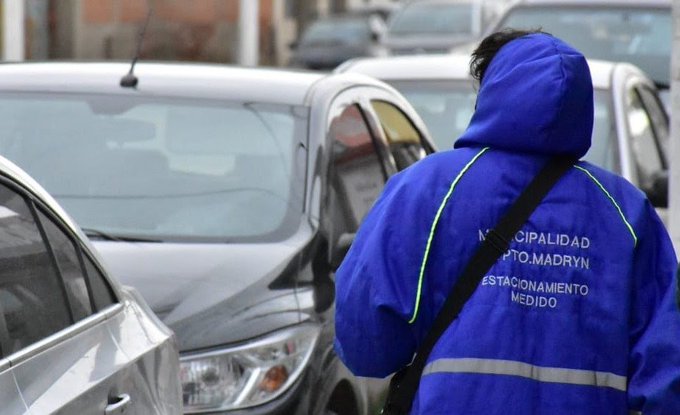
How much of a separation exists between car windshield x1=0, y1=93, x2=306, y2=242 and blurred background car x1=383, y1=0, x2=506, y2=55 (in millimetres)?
21708

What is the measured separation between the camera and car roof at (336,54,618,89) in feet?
29.6

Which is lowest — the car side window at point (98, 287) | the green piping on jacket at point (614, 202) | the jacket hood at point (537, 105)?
the car side window at point (98, 287)

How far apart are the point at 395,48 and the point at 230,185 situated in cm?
2199

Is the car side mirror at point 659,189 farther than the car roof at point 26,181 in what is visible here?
Yes

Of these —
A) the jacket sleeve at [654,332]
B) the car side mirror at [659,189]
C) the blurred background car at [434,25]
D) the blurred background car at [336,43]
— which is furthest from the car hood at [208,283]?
the blurred background car at [336,43]

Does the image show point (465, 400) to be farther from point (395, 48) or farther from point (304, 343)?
point (395, 48)

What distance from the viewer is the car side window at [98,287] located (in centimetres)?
396

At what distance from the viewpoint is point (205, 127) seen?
19.8ft

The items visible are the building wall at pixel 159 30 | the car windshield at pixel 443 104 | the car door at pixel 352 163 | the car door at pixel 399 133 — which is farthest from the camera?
the building wall at pixel 159 30

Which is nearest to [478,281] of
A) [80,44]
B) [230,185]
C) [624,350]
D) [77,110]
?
[624,350]

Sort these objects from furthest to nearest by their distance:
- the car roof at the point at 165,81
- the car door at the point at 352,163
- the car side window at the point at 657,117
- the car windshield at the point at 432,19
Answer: the car windshield at the point at 432,19
the car side window at the point at 657,117
the car roof at the point at 165,81
the car door at the point at 352,163

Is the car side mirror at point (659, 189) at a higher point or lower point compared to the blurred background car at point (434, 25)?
higher

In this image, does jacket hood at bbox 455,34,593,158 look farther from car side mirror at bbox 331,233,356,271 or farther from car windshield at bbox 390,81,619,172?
car windshield at bbox 390,81,619,172

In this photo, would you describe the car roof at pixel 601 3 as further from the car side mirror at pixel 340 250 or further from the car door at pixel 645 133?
the car side mirror at pixel 340 250
